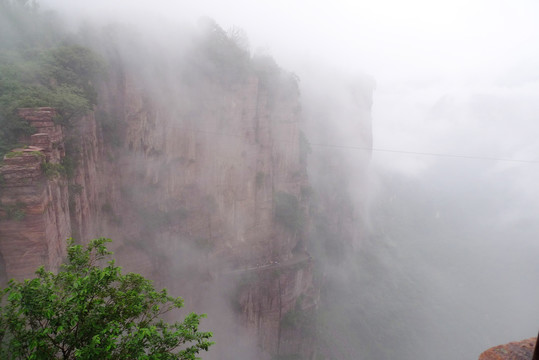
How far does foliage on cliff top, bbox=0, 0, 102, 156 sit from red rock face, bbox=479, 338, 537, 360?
1480 centimetres

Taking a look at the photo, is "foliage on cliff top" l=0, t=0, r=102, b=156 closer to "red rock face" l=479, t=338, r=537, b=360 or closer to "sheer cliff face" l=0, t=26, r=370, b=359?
"sheer cliff face" l=0, t=26, r=370, b=359

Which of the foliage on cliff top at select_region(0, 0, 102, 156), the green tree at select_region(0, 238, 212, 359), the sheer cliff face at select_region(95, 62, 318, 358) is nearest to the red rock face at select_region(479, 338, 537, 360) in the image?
the green tree at select_region(0, 238, 212, 359)

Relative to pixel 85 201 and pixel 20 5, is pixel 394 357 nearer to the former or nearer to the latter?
pixel 85 201

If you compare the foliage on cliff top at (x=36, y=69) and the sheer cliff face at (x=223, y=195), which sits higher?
the foliage on cliff top at (x=36, y=69)

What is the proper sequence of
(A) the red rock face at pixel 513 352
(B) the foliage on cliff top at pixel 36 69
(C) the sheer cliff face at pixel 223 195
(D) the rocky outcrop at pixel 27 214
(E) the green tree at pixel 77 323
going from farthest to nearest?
(C) the sheer cliff face at pixel 223 195 → (B) the foliage on cliff top at pixel 36 69 → (D) the rocky outcrop at pixel 27 214 → (E) the green tree at pixel 77 323 → (A) the red rock face at pixel 513 352

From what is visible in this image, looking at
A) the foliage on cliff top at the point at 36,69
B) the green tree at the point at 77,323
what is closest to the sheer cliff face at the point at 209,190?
the foliage on cliff top at the point at 36,69

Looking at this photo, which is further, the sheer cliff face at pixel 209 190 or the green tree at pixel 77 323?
the sheer cliff face at pixel 209 190

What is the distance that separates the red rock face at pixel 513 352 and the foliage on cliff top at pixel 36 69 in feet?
48.6

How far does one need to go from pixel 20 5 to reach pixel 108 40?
4872 millimetres

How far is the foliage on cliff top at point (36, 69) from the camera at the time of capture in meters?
11.7

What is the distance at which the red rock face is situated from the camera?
14.8 ft

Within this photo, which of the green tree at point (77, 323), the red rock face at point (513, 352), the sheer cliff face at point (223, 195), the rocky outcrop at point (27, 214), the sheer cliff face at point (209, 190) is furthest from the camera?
the sheer cliff face at point (223, 195)

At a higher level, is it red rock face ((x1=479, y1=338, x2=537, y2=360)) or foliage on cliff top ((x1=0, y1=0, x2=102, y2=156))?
foliage on cliff top ((x1=0, y1=0, x2=102, y2=156))

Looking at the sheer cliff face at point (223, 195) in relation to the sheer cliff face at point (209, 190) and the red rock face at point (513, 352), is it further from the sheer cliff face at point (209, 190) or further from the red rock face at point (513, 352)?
the red rock face at point (513, 352)
